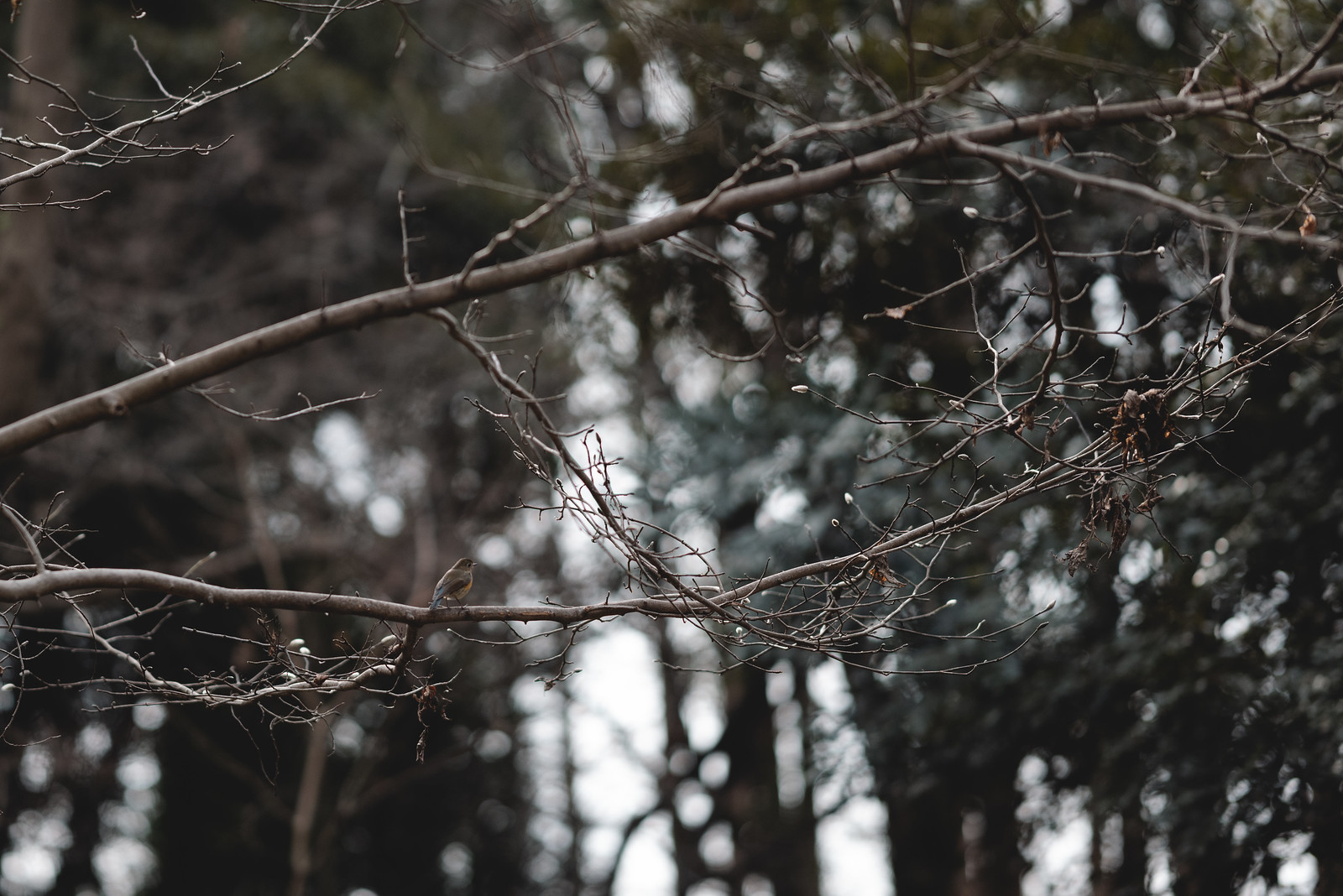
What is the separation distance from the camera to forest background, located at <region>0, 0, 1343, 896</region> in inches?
91.5

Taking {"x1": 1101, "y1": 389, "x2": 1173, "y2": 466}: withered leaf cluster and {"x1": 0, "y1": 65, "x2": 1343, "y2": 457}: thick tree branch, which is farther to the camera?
{"x1": 0, "y1": 65, "x2": 1343, "y2": 457}: thick tree branch

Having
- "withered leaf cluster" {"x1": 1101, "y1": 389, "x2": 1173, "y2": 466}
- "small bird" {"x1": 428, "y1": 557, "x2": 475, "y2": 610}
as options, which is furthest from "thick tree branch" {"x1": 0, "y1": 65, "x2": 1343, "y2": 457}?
"small bird" {"x1": 428, "y1": 557, "x2": 475, "y2": 610}

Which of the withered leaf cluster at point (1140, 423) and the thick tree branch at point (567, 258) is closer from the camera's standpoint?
the withered leaf cluster at point (1140, 423)

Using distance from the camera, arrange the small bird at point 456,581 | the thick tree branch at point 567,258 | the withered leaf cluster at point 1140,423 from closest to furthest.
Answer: the withered leaf cluster at point 1140,423, the thick tree branch at point 567,258, the small bird at point 456,581

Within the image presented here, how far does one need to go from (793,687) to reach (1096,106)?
6.00m

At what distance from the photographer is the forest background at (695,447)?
232cm

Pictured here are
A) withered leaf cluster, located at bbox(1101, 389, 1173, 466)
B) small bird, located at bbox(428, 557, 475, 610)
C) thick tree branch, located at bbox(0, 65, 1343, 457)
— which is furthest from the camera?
small bird, located at bbox(428, 557, 475, 610)

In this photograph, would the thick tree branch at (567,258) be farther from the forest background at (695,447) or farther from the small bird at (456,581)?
the small bird at (456,581)

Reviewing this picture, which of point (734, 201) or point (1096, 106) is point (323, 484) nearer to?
point (734, 201)

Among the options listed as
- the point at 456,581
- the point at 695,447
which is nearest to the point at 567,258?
the point at 456,581

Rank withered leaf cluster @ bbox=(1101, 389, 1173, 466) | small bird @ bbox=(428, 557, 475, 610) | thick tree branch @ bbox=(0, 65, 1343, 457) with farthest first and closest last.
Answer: small bird @ bbox=(428, 557, 475, 610)
thick tree branch @ bbox=(0, 65, 1343, 457)
withered leaf cluster @ bbox=(1101, 389, 1173, 466)

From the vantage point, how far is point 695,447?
5.96 m

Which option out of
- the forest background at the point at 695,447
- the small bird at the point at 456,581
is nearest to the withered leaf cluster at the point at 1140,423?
the forest background at the point at 695,447

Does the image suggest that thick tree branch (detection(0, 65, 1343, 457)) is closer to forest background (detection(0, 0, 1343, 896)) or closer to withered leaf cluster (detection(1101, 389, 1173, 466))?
forest background (detection(0, 0, 1343, 896))
